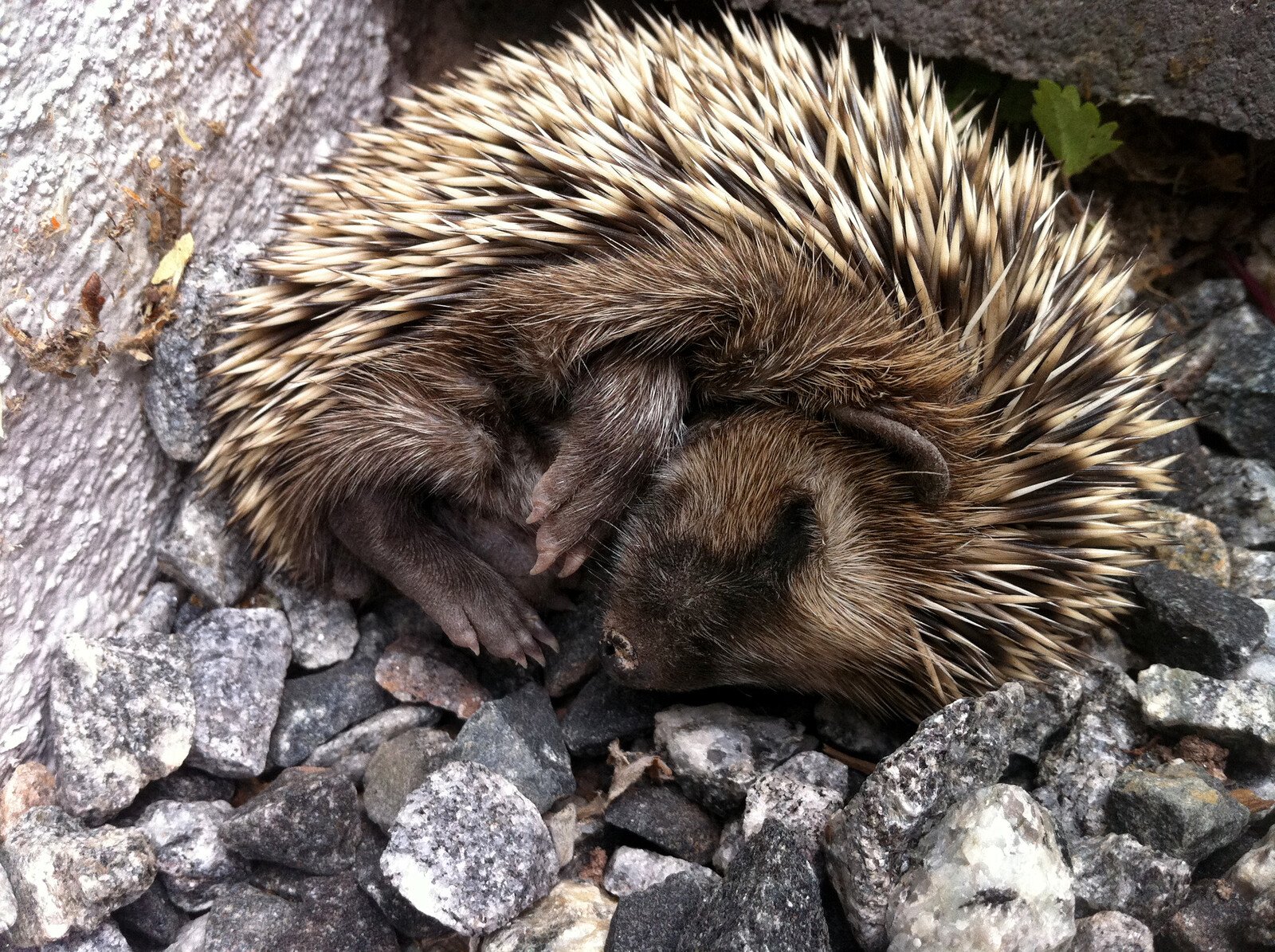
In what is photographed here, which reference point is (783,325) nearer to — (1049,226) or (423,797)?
(1049,226)

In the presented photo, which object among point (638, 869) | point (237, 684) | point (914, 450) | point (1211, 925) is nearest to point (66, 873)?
point (237, 684)

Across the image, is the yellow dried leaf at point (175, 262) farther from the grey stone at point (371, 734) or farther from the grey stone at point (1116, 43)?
the grey stone at point (1116, 43)

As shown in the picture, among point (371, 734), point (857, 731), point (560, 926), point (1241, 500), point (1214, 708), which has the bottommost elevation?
point (371, 734)

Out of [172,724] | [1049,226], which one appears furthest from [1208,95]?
[172,724]

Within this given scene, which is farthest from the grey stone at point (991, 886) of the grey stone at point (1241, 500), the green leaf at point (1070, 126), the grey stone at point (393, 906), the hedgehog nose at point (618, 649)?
the green leaf at point (1070, 126)

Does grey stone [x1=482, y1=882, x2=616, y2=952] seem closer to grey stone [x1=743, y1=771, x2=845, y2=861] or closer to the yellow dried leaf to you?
grey stone [x1=743, y1=771, x2=845, y2=861]

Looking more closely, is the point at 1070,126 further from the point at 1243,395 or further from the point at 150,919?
the point at 150,919

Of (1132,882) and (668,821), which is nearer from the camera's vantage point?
(1132,882)
